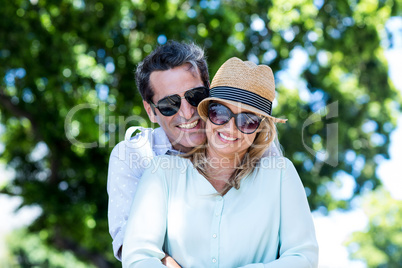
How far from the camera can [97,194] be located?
8.47m

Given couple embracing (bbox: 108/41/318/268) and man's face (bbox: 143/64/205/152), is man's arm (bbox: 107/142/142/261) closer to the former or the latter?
couple embracing (bbox: 108/41/318/268)

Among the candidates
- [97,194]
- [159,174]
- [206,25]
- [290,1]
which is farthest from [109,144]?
[159,174]

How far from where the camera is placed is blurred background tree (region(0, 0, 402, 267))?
24.0 ft

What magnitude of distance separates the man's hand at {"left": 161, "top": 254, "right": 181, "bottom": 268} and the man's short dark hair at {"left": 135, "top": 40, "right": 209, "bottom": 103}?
39.5 inches

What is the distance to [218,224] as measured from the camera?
1863 millimetres

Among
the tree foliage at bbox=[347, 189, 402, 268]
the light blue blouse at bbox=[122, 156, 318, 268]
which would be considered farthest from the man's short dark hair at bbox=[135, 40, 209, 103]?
the tree foliage at bbox=[347, 189, 402, 268]

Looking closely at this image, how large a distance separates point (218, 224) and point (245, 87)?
1.79ft

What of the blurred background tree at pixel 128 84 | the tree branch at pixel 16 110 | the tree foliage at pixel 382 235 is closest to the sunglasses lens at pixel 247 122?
the blurred background tree at pixel 128 84

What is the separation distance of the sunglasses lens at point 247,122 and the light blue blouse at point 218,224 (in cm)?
20

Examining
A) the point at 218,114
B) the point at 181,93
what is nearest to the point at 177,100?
the point at 181,93

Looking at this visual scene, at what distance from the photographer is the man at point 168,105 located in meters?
2.33

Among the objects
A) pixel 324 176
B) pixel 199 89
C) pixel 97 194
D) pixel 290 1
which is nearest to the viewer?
pixel 199 89

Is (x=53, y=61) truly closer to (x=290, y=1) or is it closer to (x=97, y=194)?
(x=97, y=194)

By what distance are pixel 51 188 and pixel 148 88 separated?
6.51m
